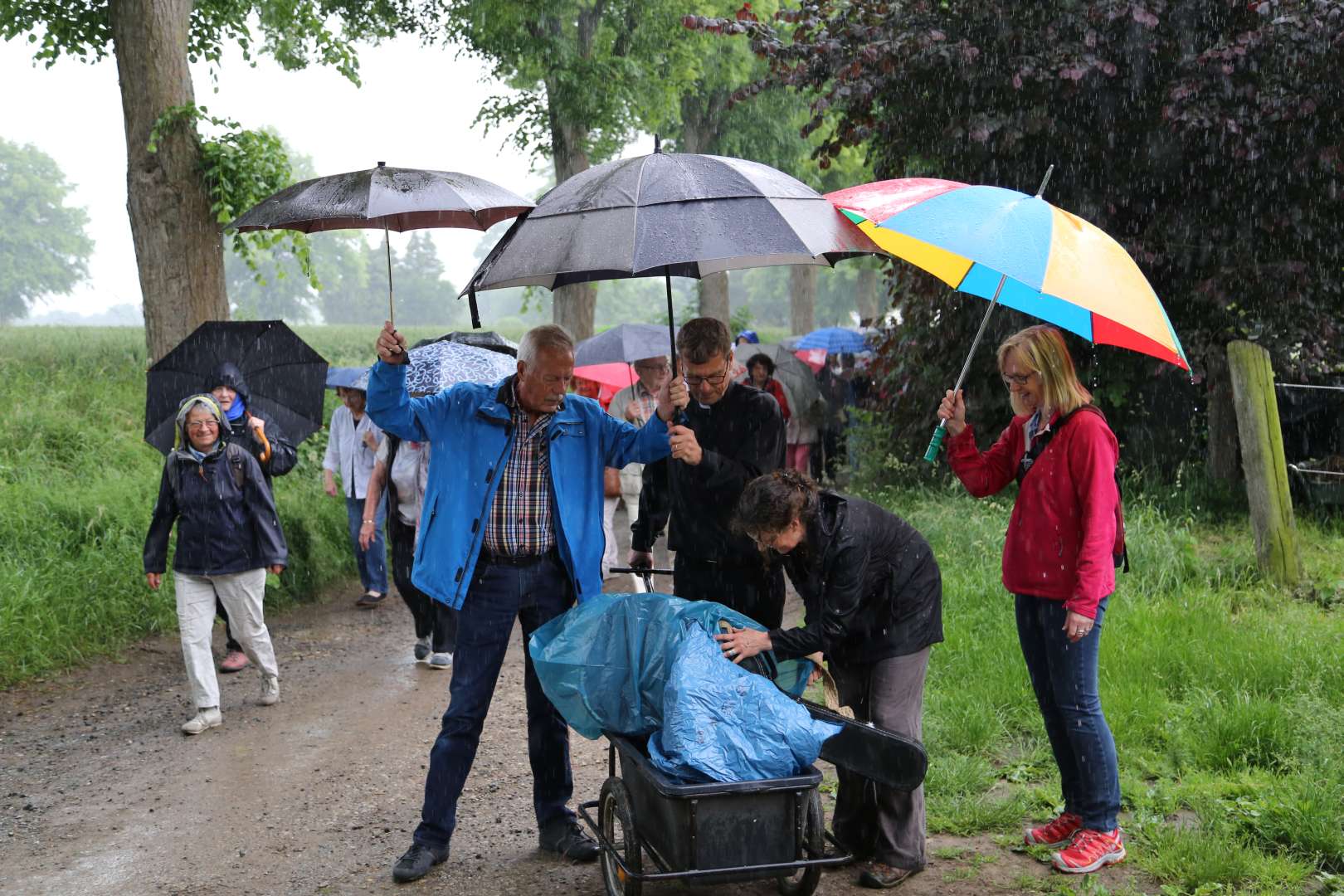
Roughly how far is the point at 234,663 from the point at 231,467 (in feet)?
5.54

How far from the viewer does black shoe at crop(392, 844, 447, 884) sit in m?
4.58

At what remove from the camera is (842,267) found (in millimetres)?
43844

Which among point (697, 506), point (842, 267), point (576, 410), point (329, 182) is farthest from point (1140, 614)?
point (842, 267)

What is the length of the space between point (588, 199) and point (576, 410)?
0.84 metres

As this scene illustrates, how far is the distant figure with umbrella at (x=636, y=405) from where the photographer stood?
8273 millimetres

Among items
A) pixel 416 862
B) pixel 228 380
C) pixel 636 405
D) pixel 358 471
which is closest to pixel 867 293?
pixel 636 405

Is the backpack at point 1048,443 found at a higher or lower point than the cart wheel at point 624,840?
higher

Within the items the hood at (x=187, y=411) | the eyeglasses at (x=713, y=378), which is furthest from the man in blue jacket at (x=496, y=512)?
the hood at (x=187, y=411)

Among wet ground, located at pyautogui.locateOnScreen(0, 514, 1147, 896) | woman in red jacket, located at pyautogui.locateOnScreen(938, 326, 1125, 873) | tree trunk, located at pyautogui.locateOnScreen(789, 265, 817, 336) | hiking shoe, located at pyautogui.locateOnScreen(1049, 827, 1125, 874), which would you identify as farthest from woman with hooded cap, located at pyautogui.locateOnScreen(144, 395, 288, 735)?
tree trunk, located at pyautogui.locateOnScreen(789, 265, 817, 336)

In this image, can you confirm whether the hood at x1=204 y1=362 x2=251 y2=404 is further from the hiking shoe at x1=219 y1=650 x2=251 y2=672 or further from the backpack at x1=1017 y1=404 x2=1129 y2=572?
the backpack at x1=1017 y1=404 x2=1129 y2=572

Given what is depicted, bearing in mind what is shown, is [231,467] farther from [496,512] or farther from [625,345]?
[625,345]

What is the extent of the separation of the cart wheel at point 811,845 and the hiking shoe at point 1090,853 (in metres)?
0.95

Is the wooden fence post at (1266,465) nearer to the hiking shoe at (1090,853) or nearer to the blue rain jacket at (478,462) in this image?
the hiking shoe at (1090,853)

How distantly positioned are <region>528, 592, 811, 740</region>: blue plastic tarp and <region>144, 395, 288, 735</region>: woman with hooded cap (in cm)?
327
